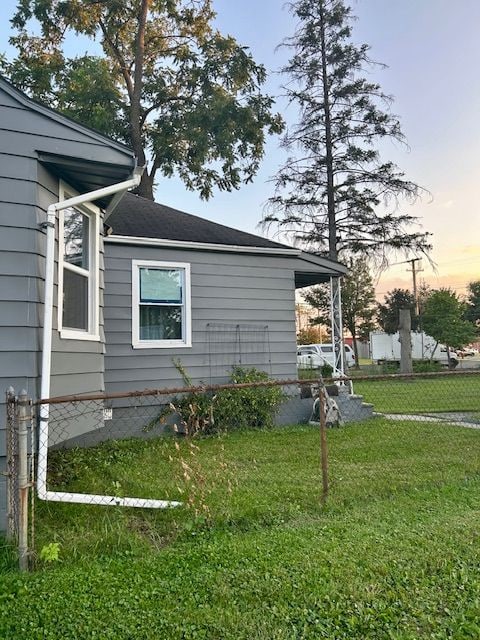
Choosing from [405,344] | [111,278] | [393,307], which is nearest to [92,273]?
[111,278]

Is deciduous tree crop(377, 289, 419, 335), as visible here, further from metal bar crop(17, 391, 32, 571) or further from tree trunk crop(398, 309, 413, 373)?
metal bar crop(17, 391, 32, 571)

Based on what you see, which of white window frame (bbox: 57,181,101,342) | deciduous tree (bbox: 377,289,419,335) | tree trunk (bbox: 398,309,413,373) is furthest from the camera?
deciduous tree (bbox: 377,289,419,335)

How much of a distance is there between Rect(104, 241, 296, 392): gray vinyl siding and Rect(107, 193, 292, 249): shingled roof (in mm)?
234

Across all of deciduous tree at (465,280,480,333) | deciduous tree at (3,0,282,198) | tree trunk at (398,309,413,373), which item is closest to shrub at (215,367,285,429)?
deciduous tree at (3,0,282,198)

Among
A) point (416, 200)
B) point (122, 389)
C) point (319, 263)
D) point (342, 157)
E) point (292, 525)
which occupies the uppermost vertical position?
point (342, 157)

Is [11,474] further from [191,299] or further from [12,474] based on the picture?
[191,299]

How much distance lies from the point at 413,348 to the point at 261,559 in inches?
1108

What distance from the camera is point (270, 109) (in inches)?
728

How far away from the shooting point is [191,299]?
25.5ft

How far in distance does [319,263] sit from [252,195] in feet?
36.6

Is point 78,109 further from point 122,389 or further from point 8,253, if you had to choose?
point 8,253

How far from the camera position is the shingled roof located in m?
7.64

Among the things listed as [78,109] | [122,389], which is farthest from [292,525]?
[78,109]

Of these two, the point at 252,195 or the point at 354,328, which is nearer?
the point at 252,195
